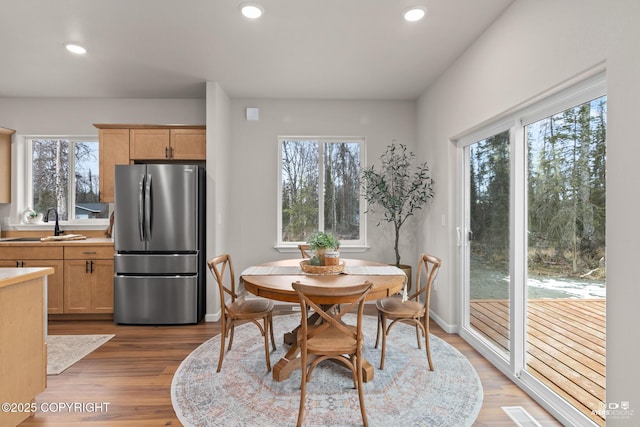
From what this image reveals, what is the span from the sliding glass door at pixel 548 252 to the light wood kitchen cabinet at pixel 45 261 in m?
4.48

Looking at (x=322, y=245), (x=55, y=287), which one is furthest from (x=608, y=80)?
(x=55, y=287)

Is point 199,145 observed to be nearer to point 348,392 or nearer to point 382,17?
point 382,17

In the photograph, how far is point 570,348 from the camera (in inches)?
81.1

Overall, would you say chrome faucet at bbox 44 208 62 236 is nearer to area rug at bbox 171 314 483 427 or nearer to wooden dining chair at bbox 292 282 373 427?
area rug at bbox 171 314 483 427

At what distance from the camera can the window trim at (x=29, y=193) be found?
4.22 meters

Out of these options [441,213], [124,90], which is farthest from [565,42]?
[124,90]

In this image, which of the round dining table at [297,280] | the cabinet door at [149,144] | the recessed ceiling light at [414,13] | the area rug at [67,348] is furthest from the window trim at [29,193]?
the recessed ceiling light at [414,13]

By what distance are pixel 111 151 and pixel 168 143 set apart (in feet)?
2.28

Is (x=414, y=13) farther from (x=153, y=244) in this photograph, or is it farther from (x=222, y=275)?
(x=153, y=244)

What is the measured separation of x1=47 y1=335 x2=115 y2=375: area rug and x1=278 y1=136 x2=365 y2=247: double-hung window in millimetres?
2318

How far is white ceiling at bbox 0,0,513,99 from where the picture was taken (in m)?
2.39

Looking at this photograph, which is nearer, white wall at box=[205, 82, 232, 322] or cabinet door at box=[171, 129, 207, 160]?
white wall at box=[205, 82, 232, 322]

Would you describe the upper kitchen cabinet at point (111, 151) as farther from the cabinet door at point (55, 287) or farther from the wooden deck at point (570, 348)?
the wooden deck at point (570, 348)
